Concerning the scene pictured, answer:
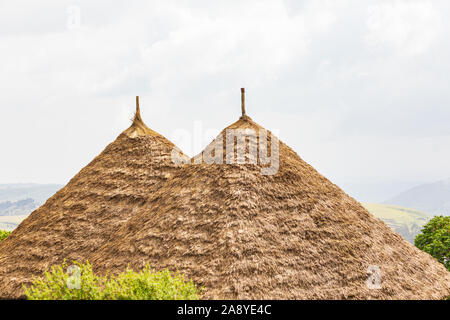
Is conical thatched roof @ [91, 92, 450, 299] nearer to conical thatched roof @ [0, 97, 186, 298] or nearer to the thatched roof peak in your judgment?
conical thatched roof @ [0, 97, 186, 298]

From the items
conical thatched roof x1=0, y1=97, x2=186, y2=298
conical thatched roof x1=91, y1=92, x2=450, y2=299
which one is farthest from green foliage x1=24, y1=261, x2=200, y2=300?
conical thatched roof x1=0, y1=97, x2=186, y2=298

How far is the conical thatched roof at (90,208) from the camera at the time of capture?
1633 centimetres

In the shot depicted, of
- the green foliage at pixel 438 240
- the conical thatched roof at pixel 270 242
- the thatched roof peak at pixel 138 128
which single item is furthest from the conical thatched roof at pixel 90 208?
the green foliage at pixel 438 240

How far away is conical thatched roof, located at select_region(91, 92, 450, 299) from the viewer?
1234 centimetres

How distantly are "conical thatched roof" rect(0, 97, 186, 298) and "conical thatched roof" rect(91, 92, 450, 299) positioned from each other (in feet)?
4.82

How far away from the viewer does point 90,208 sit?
17562 mm

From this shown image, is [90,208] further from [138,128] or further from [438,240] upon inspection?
[438,240]

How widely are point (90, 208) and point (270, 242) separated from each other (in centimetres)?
762

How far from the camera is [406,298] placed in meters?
13.1

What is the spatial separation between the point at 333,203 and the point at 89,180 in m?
9.48

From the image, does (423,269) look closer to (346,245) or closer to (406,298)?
(406,298)

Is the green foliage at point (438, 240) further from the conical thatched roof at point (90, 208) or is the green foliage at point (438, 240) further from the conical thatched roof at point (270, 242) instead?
the conical thatched roof at point (90, 208)

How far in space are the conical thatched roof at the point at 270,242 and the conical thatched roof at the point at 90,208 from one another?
1468 millimetres
